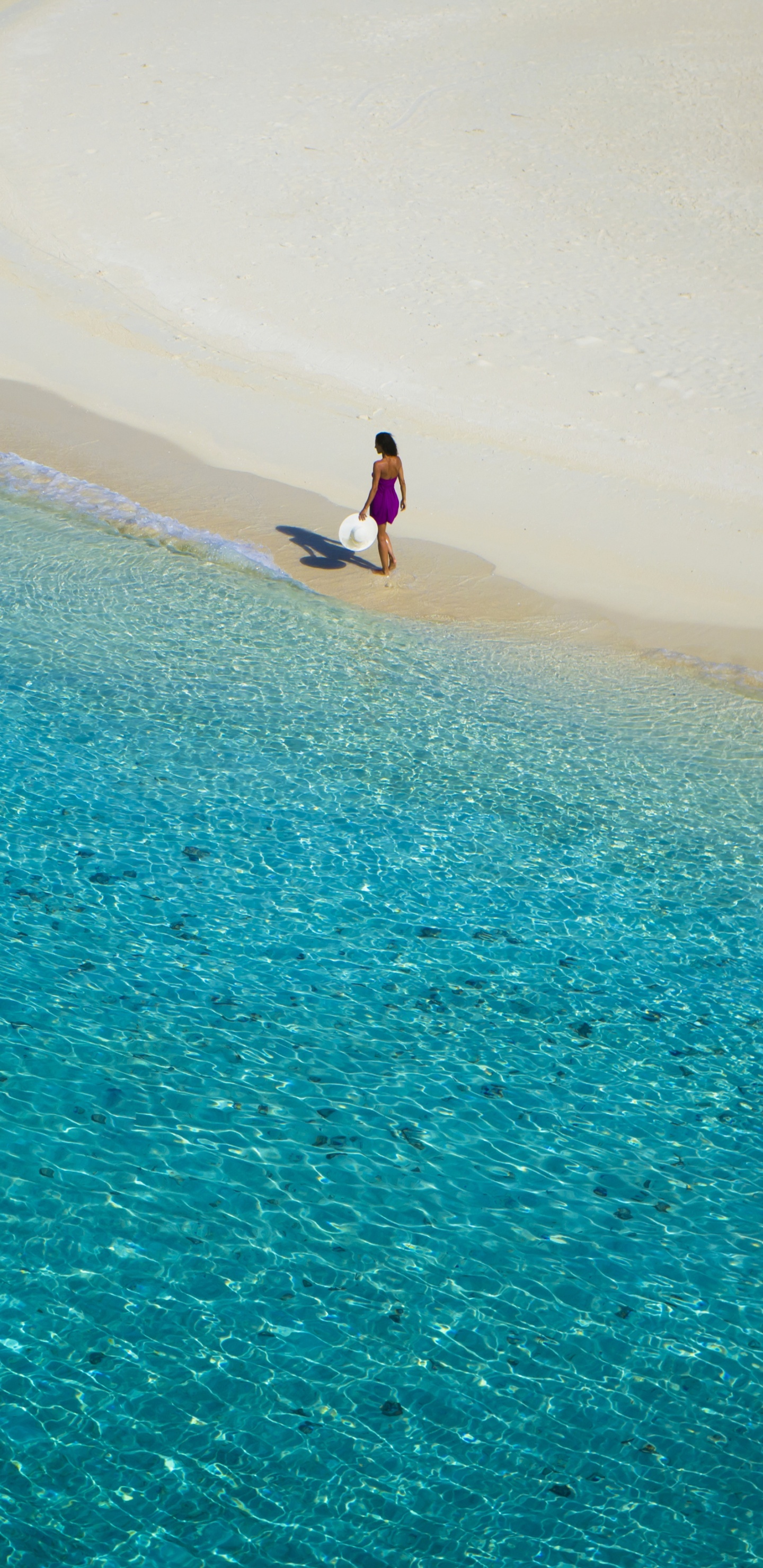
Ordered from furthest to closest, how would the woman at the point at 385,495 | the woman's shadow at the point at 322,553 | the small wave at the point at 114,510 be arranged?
the woman's shadow at the point at 322,553, the small wave at the point at 114,510, the woman at the point at 385,495

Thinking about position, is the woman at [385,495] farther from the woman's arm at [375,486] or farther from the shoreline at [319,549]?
the shoreline at [319,549]

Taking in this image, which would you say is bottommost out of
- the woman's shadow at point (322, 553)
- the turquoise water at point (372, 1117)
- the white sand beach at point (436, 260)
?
the turquoise water at point (372, 1117)

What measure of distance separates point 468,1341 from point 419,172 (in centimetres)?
1824

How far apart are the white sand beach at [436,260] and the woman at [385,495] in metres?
0.79

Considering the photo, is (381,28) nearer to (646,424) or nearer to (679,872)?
(646,424)

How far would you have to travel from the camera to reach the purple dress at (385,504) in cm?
1073

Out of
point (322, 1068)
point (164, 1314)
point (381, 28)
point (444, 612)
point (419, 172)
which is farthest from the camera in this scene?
point (381, 28)

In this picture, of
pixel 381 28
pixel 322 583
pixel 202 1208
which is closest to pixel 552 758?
pixel 322 583

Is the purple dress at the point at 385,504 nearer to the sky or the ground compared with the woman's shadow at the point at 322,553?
nearer to the sky

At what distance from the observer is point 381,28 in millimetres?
24312

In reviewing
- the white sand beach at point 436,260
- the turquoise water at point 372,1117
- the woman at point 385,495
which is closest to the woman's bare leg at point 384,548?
the woman at point 385,495

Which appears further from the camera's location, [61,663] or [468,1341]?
[61,663]

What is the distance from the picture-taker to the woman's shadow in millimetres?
11242

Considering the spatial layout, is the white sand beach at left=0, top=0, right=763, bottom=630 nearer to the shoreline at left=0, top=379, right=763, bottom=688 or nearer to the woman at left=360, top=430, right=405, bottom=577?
the shoreline at left=0, top=379, right=763, bottom=688
